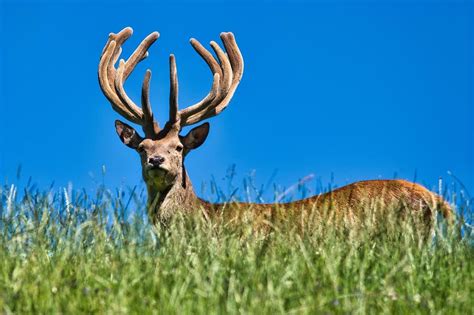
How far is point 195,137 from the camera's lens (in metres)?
9.48

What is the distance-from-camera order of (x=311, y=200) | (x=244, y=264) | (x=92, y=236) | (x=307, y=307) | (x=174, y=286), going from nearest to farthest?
(x=307, y=307) → (x=174, y=286) → (x=244, y=264) → (x=92, y=236) → (x=311, y=200)

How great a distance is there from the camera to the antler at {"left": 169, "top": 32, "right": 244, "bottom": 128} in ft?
31.3

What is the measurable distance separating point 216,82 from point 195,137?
1.10 meters

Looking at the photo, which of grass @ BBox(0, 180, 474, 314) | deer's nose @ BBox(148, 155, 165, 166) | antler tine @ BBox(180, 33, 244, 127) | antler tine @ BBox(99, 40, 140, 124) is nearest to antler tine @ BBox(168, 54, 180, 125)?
antler tine @ BBox(180, 33, 244, 127)

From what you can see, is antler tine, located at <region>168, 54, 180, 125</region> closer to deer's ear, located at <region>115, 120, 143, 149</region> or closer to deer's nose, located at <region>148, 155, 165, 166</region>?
deer's ear, located at <region>115, 120, 143, 149</region>

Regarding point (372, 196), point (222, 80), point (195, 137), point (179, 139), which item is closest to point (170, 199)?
point (179, 139)

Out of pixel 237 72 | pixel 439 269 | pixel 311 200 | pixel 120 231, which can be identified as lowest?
pixel 439 269

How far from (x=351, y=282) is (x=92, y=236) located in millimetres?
2164

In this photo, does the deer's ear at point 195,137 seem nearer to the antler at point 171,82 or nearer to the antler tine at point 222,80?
the antler at point 171,82

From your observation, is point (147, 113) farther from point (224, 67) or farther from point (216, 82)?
point (224, 67)

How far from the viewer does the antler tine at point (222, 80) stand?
10016mm

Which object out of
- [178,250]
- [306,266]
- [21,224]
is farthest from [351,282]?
[21,224]

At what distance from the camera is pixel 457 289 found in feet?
16.4

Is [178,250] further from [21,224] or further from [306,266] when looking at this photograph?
[21,224]
